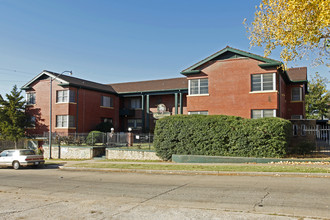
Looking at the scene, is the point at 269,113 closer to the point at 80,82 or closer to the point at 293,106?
the point at 293,106

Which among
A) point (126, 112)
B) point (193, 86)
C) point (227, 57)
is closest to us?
point (227, 57)

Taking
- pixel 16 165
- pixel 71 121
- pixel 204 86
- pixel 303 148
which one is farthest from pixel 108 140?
pixel 303 148

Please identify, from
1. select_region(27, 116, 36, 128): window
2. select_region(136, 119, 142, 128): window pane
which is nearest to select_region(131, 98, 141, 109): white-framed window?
select_region(136, 119, 142, 128): window pane

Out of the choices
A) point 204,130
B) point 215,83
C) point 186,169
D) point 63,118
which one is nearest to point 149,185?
point 186,169

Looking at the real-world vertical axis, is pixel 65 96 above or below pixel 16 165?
above

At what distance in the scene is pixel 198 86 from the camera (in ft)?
87.1

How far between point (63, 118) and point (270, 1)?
24.1 m

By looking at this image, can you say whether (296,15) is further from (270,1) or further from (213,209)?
(213,209)

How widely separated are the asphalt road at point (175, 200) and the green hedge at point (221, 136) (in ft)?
19.2

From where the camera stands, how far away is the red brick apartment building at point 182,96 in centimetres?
2438

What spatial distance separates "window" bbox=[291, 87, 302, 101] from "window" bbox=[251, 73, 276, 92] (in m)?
7.84

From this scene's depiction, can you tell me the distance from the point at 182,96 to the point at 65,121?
517 inches

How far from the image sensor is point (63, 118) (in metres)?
32.5

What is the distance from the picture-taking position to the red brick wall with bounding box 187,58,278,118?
2416 centimetres
